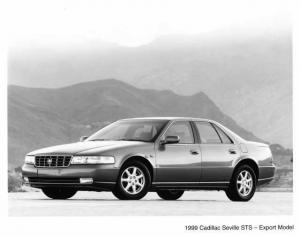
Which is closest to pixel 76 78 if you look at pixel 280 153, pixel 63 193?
pixel 280 153

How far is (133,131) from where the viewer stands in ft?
54.5

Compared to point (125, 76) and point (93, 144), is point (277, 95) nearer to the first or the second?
point (125, 76)

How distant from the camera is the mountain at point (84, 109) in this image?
114 meters

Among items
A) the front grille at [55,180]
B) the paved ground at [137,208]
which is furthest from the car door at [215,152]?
the front grille at [55,180]

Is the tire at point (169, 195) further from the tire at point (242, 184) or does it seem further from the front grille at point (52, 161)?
the front grille at point (52, 161)

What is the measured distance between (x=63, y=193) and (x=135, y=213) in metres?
3.57

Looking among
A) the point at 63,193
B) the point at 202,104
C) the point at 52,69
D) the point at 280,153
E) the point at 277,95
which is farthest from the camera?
the point at 202,104

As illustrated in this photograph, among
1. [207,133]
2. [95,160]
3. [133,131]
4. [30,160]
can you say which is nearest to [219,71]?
[207,133]

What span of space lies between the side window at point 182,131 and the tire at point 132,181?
114 centimetres

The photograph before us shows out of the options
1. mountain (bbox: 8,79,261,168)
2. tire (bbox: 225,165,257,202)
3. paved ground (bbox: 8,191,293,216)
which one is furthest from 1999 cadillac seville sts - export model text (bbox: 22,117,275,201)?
mountain (bbox: 8,79,261,168)

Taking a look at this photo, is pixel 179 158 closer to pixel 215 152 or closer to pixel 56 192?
pixel 215 152

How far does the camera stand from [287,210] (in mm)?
15195

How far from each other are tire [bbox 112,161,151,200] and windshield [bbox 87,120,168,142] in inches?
26.9

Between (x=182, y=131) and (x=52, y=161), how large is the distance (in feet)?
8.68
